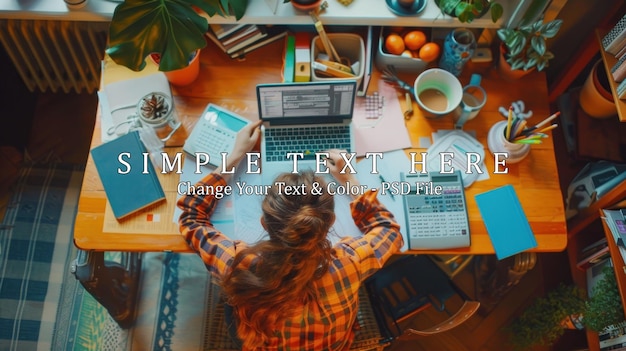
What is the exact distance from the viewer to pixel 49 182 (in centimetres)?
168

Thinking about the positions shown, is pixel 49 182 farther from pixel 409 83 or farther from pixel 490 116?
pixel 490 116

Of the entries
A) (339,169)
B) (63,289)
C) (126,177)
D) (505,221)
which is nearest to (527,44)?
(505,221)

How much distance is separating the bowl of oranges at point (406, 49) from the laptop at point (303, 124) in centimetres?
24

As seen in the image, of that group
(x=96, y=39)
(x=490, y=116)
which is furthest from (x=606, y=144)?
(x=96, y=39)

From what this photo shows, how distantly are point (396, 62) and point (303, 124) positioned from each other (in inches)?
14.0

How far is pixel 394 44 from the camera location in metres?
1.48

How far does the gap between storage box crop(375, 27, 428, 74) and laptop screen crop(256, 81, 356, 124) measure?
0.23 meters

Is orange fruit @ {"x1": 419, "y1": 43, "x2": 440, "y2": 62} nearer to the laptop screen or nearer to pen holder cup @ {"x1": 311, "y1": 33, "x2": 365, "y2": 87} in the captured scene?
pen holder cup @ {"x1": 311, "y1": 33, "x2": 365, "y2": 87}

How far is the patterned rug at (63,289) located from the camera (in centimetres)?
150

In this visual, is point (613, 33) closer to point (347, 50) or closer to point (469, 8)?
point (469, 8)

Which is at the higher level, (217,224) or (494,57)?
(494,57)

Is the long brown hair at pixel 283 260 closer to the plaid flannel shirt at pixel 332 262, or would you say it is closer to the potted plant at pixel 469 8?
the plaid flannel shirt at pixel 332 262

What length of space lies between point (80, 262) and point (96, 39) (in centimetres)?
87

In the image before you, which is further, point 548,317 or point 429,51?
point 548,317
